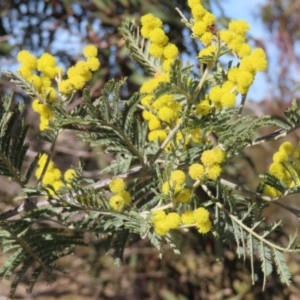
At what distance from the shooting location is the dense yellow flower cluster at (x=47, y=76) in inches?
26.9

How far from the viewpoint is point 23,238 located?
0.79 m

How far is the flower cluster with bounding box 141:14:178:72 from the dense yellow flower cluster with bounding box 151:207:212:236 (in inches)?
7.0

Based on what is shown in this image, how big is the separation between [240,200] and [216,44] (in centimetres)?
26

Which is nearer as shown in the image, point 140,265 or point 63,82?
point 63,82

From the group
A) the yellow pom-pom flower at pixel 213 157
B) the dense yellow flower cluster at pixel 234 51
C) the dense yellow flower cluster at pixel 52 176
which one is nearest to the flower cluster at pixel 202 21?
the dense yellow flower cluster at pixel 234 51

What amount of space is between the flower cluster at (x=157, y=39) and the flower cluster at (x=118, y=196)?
0.15 meters

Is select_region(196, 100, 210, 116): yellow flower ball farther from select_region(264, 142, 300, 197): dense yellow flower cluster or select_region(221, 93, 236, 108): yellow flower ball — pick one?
select_region(264, 142, 300, 197): dense yellow flower cluster

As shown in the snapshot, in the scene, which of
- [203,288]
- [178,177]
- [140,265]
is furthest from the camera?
[140,265]

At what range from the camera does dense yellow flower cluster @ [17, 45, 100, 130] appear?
0.68 m

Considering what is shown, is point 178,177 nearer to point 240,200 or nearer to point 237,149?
point 237,149

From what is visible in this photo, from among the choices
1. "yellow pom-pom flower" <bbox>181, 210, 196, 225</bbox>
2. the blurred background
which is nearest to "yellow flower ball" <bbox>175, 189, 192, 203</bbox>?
"yellow pom-pom flower" <bbox>181, 210, 196, 225</bbox>

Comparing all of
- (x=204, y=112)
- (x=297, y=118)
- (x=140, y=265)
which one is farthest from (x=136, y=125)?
(x=140, y=265)

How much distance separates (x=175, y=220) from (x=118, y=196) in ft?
0.32

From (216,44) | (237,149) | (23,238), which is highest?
(216,44)
